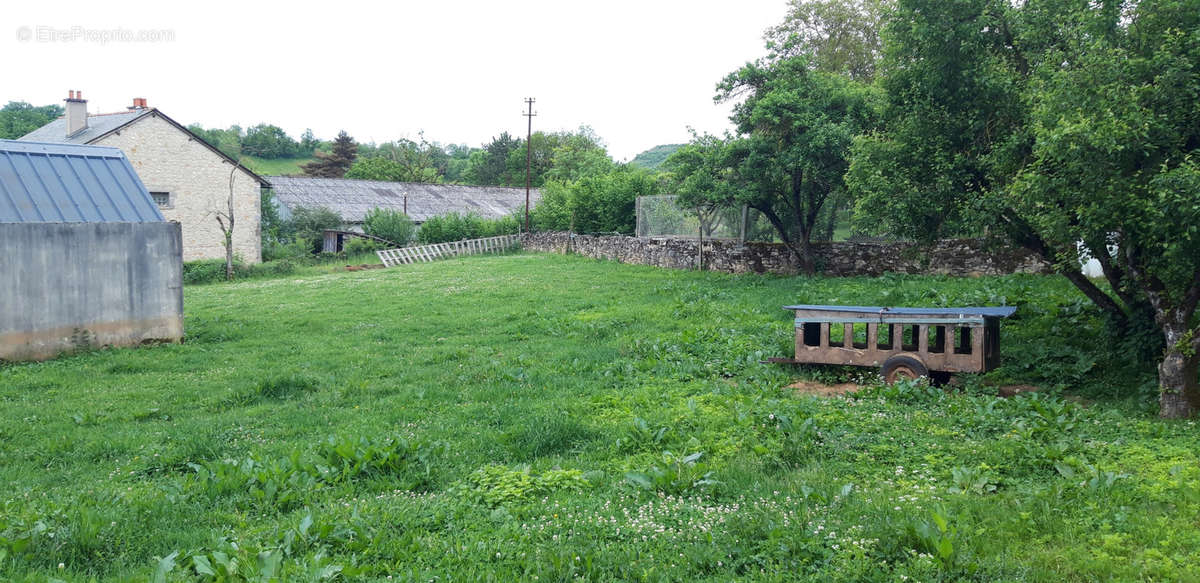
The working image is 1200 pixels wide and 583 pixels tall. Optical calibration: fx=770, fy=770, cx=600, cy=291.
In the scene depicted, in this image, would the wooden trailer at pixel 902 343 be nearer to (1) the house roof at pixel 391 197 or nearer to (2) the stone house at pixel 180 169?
(2) the stone house at pixel 180 169

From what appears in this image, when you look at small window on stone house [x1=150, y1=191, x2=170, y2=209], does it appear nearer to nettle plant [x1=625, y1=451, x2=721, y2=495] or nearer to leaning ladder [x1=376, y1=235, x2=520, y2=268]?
leaning ladder [x1=376, y1=235, x2=520, y2=268]

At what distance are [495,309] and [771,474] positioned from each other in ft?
39.3

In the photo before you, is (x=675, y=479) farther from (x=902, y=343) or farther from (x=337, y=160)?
(x=337, y=160)

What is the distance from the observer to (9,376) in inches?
456

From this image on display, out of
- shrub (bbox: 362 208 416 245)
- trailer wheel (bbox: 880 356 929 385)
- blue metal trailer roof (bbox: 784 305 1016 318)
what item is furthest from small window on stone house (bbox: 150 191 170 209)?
trailer wheel (bbox: 880 356 929 385)

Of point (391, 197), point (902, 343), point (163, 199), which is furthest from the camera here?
point (391, 197)

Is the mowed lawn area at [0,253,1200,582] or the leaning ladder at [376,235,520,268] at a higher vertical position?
the leaning ladder at [376,235,520,268]

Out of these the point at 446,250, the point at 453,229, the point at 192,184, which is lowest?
the point at 446,250

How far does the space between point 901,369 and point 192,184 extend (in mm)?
37246

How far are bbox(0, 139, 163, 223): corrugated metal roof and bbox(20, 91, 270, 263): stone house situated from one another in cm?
2269

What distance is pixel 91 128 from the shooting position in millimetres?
36406

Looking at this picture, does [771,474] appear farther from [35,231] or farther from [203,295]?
[203,295]

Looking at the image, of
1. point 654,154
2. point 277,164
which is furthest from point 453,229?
point 654,154

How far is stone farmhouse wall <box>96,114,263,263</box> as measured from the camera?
36094 mm
